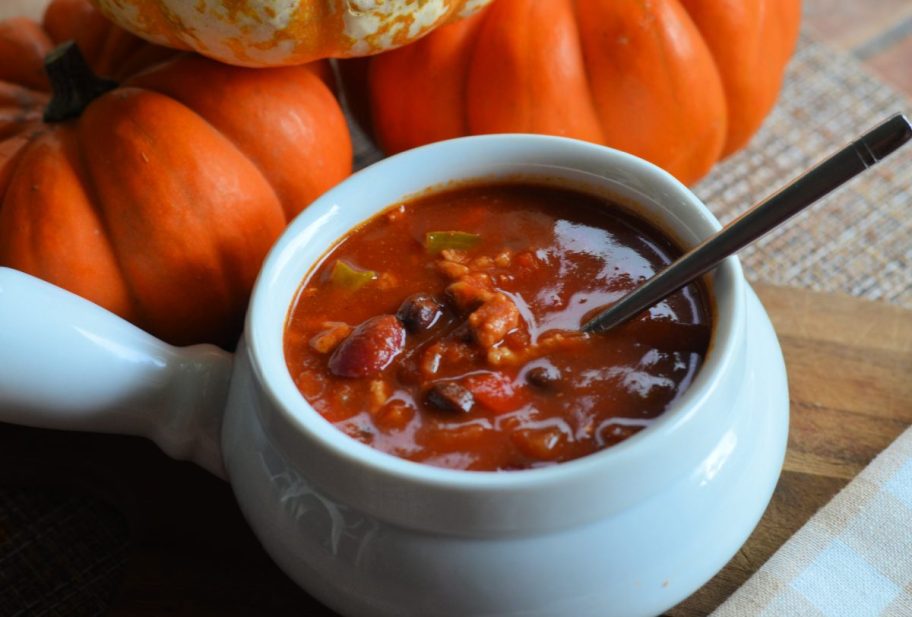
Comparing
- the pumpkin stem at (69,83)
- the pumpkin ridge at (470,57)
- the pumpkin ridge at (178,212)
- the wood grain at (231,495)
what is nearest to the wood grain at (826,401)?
the wood grain at (231,495)

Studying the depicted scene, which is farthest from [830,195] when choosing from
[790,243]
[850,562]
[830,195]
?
[850,562]

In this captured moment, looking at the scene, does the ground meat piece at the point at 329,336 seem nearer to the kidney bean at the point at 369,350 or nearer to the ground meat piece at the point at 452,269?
the kidney bean at the point at 369,350

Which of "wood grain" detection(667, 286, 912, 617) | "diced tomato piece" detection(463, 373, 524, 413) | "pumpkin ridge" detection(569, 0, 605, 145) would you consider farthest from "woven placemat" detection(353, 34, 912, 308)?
"diced tomato piece" detection(463, 373, 524, 413)

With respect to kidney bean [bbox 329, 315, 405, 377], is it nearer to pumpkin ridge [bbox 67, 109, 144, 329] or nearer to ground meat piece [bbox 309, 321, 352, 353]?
ground meat piece [bbox 309, 321, 352, 353]

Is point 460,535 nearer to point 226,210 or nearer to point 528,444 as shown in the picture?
point 528,444

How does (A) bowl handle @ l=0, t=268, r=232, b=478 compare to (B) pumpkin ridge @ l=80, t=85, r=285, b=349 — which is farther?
(B) pumpkin ridge @ l=80, t=85, r=285, b=349

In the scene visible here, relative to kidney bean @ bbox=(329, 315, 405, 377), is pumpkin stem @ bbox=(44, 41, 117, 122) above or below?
above

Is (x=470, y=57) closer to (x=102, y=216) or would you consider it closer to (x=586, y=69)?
(x=586, y=69)
